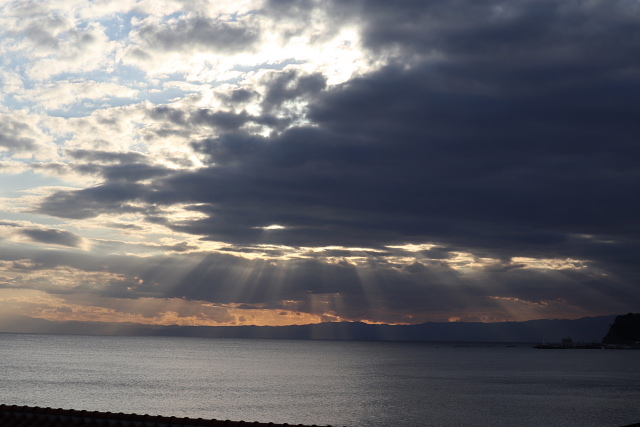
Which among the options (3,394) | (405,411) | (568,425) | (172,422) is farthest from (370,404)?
(172,422)

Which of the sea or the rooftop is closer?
the rooftop

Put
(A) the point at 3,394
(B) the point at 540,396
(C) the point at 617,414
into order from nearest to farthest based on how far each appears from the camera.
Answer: (C) the point at 617,414, (A) the point at 3,394, (B) the point at 540,396

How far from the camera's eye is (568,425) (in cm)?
7362

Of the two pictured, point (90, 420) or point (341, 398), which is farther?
point (341, 398)

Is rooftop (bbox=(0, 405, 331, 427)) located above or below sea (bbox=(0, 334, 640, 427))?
above

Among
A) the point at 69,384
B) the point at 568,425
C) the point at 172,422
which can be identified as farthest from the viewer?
the point at 69,384

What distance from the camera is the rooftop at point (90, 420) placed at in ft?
78.4

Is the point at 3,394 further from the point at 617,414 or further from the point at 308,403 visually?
the point at 617,414

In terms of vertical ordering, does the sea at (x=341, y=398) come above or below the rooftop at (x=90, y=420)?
below

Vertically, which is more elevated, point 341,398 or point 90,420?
point 90,420

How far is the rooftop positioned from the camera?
941 inches

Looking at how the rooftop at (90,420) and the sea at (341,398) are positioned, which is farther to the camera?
the sea at (341,398)

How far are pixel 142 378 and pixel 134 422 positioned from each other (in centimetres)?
12187

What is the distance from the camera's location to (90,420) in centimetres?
2444
